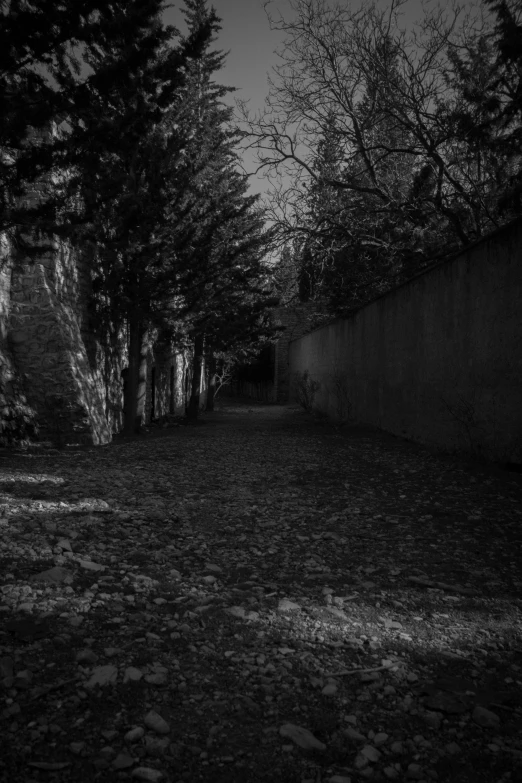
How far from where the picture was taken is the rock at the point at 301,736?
6.40ft

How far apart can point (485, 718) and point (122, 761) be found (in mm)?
1375

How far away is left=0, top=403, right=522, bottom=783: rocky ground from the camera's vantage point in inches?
74.9

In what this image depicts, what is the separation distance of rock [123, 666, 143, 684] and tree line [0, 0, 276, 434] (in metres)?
5.11

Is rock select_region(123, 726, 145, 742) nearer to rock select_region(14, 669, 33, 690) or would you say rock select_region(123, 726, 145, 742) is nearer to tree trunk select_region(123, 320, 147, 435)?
rock select_region(14, 669, 33, 690)

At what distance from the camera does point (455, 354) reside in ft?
26.4

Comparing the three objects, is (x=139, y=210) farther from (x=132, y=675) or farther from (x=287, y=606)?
(x=132, y=675)

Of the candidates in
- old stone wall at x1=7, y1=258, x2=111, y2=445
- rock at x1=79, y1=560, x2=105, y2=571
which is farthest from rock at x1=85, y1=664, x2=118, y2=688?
old stone wall at x1=7, y1=258, x2=111, y2=445

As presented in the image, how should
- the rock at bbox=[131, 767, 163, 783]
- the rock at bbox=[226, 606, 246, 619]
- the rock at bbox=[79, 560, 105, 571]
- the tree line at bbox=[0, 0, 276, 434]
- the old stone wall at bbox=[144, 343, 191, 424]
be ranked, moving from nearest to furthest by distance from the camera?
1. the rock at bbox=[131, 767, 163, 783]
2. the rock at bbox=[226, 606, 246, 619]
3. the rock at bbox=[79, 560, 105, 571]
4. the tree line at bbox=[0, 0, 276, 434]
5. the old stone wall at bbox=[144, 343, 191, 424]

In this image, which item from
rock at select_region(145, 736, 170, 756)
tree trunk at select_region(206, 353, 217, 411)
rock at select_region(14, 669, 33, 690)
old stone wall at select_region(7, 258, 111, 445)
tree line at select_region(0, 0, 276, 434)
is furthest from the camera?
tree trunk at select_region(206, 353, 217, 411)

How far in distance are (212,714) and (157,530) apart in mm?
2529

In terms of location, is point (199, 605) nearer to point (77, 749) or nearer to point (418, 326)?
point (77, 749)

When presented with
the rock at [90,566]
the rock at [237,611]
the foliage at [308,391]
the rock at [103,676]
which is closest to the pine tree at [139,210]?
the rock at [90,566]

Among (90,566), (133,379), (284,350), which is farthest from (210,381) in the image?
(90,566)

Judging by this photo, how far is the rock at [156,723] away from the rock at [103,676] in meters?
0.28
